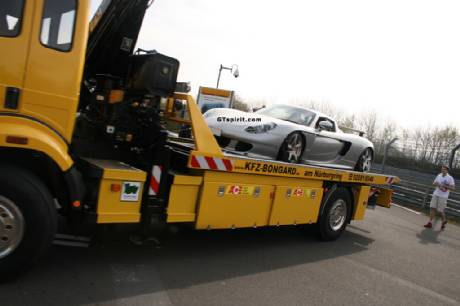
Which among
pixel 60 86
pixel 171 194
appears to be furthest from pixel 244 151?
pixel 60 86

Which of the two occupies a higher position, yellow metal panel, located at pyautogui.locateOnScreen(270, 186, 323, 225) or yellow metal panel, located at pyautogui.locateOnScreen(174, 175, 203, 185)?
yellow metal panel, located at pyautogui.locateOnScreen(174, 175, 203, 185)

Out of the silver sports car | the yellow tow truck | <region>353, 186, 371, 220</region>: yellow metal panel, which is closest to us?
the yellow tow truck

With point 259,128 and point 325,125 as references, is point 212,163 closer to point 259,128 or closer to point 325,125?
point 259,128

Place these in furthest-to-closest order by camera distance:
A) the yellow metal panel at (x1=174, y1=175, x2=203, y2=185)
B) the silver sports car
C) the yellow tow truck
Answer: the silver sports car < the yellow metal panel at (x1=174, y1=175, x2=203, y2=185) < the yellow tow truck

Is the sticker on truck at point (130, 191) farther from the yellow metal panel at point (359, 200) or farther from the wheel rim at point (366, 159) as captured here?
the wheel rim at point (366, 159)

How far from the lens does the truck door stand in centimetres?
376

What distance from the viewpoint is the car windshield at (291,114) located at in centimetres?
774

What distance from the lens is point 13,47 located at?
3.78m

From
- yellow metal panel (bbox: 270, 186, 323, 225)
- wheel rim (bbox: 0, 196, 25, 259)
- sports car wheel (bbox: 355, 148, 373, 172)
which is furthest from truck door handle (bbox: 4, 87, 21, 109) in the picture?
sports car wheel (bbox: 355, 148, 373, 172)

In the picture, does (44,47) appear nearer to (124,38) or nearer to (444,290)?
(124,38)

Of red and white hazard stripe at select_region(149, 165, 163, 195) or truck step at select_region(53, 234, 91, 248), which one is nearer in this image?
red and white hazard stripe at select_region(149, 165, 163, 195)

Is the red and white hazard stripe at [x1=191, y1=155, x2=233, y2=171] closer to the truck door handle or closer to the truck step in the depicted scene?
the truck step

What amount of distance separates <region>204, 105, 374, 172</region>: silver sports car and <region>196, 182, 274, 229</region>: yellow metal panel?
80 centimetres

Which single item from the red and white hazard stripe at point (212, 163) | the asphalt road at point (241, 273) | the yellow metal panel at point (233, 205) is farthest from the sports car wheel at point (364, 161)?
the red and white hazard stripe at point (212, 163)
